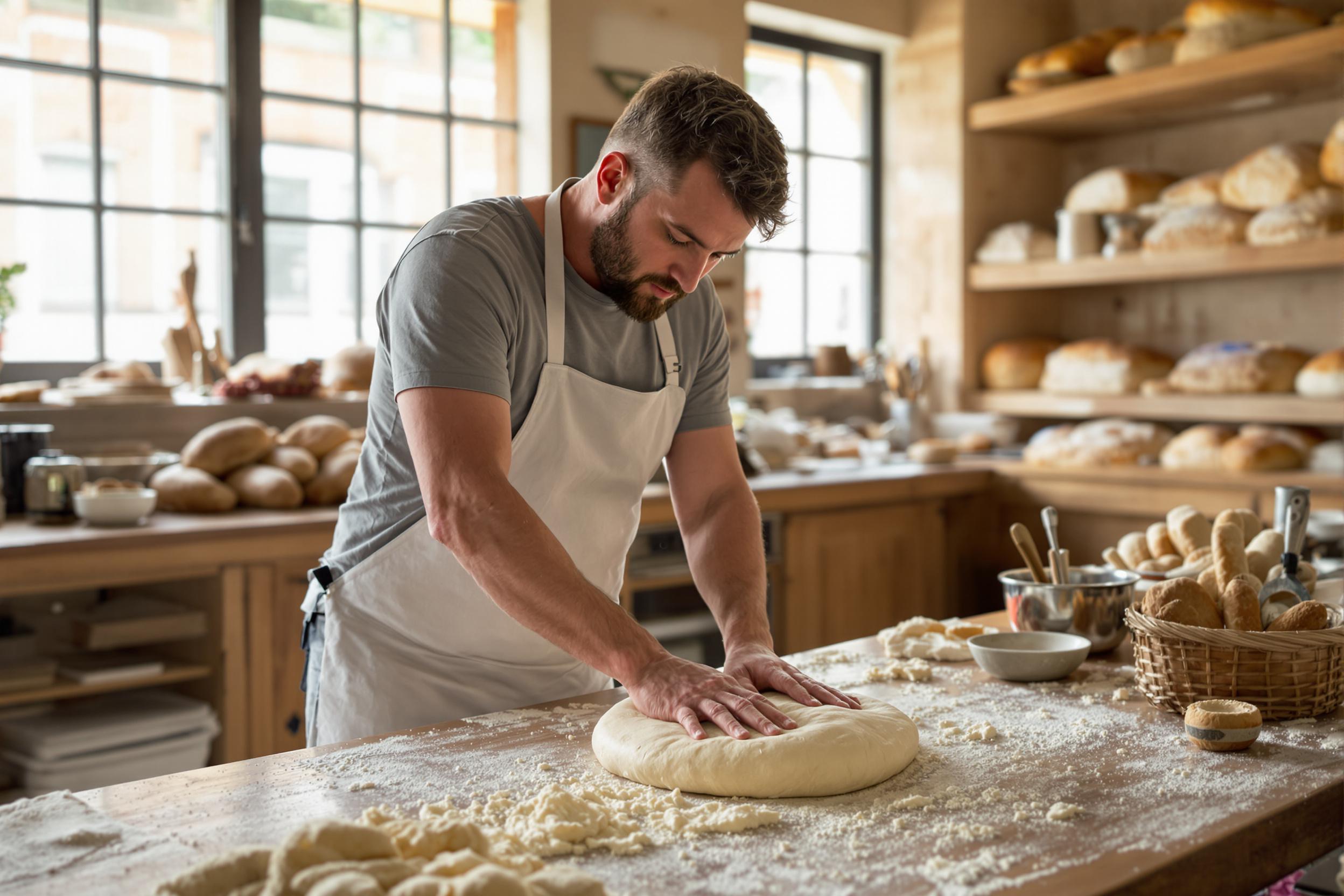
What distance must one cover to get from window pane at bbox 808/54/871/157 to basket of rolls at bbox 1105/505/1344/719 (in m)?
3.61

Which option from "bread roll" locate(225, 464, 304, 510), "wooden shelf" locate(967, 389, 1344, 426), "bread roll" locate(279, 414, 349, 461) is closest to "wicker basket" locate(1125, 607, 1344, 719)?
→ "bread roll" locate(225, 464, 304, 510)

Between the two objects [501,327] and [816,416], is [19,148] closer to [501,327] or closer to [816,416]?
[501,327]

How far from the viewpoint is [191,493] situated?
275 cm

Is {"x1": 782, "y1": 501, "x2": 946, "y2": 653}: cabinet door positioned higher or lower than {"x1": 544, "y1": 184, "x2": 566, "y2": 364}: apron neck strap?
lower

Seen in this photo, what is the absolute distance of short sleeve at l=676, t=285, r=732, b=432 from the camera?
6.39ft

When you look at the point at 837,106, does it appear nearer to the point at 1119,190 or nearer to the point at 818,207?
the point at 818,207

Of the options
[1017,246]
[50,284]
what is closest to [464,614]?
[50,284]

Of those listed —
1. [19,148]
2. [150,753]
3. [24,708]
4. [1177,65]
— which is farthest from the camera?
[1177,65]

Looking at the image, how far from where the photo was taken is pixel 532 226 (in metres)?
1.74

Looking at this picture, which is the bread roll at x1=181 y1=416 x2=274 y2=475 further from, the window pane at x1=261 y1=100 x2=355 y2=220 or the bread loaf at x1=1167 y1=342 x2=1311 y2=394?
the bread loaf at x1=1167 y1=342 x2=1311 y2=394

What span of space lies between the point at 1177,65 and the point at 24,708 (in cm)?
378

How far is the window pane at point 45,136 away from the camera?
3.15m

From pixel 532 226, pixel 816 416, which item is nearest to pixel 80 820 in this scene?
pixel 532 226

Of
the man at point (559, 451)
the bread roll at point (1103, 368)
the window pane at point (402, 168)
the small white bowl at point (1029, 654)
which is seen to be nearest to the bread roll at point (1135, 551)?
the small white bowl at point (1029, 654)
